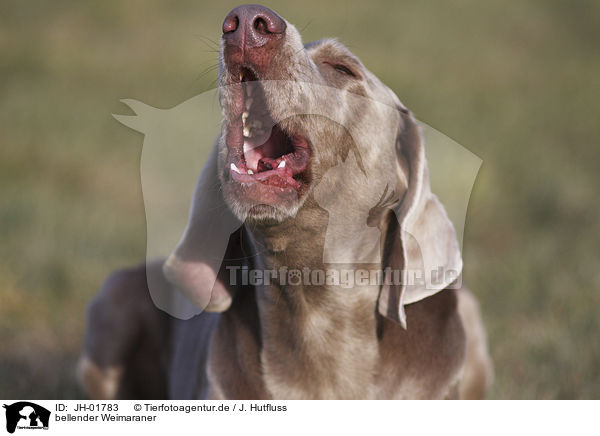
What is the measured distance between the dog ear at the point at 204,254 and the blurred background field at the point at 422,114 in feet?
1.77

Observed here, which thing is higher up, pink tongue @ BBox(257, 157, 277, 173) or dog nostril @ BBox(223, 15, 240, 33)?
dog nostril @ BBox(223, 15, 240, 33)

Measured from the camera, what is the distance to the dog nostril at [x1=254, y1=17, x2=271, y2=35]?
7.44 ft

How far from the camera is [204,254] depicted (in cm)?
290

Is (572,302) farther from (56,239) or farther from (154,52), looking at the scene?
(56,239)

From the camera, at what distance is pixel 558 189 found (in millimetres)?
6449

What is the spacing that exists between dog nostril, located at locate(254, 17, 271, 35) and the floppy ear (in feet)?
2.49

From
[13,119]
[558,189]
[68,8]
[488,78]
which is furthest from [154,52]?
[558,189]

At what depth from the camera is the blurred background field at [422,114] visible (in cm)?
417

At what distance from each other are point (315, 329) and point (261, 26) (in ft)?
3.92

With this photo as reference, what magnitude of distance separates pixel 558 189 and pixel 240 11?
192 inches

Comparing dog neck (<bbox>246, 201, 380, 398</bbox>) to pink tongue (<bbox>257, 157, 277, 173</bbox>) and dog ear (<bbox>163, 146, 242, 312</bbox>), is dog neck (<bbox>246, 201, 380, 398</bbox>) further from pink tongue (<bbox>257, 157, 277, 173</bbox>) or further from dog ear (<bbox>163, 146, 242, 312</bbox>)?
pink tongue (<bbox>257, 157, 277, 173</bbox>)
